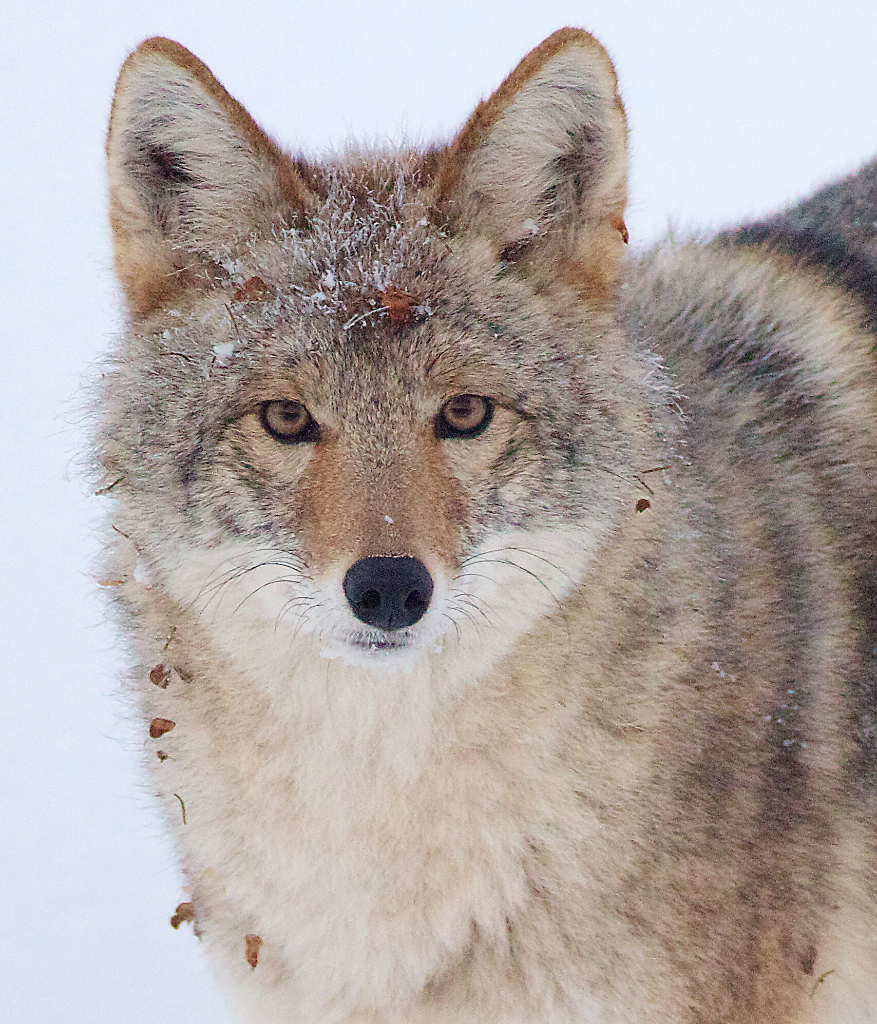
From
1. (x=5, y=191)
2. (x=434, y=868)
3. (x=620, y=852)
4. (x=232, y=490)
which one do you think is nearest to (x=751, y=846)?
(x=620, y=852)

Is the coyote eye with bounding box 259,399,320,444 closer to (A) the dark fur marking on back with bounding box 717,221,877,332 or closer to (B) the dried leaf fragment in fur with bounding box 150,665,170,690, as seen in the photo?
(B) the dried leaf fragment in fur with bounding box 150,665,170,690

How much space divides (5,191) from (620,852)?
239 inches

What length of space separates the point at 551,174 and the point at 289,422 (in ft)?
2.71

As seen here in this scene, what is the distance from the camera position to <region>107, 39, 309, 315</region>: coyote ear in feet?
7.25

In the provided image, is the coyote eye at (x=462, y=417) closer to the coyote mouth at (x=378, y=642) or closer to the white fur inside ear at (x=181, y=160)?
the coyote mouth at (x=378, y=642)

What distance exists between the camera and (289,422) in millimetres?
2158

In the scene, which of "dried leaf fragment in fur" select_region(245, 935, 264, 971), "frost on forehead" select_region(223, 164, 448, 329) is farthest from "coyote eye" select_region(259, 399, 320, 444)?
"dried leaf fragment in fur" select_region(245, 935, 264, 971)

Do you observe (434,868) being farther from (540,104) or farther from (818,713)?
(540,104)

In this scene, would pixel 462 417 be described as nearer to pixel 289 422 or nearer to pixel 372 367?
pixel 372 367

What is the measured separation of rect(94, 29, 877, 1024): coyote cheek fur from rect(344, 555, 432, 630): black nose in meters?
0.01

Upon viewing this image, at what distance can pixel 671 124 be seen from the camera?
7570 mm

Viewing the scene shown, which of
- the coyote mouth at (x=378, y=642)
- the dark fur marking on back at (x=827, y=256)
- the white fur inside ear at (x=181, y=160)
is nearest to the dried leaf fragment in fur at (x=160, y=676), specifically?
the coyote mouth at (x=378, y=642)

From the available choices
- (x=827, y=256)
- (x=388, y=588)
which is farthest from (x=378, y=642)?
(x=827, y=256)

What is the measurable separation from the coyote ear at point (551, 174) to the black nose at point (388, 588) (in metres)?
0.80
